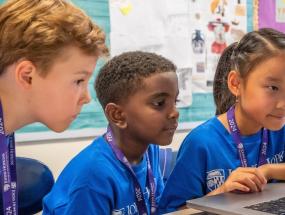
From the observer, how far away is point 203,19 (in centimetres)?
189

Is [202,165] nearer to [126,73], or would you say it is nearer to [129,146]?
[129,146]

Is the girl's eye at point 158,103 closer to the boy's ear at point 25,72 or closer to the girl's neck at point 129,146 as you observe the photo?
the girl's neck at point 129,146

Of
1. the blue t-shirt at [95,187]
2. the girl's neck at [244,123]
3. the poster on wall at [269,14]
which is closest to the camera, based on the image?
the blue t-shirt at [95,187]

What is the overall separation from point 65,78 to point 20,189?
1.40 ft

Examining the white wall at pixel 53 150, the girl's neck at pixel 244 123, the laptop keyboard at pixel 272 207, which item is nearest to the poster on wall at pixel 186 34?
the white wall at pixel 53 150

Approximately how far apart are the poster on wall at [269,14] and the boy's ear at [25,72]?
5.18 feet

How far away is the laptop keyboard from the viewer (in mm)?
688

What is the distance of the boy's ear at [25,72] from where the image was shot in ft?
2.43

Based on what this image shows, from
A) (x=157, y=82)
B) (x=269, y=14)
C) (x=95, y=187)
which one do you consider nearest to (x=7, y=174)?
(x=95, y=187)

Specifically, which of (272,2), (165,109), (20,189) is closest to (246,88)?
(165,109)

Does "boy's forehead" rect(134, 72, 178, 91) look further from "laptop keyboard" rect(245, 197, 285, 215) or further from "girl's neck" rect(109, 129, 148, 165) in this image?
"laptop keyboard" rect(245, 197, 285, 215)

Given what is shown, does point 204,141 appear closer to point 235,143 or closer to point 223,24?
point 235,143

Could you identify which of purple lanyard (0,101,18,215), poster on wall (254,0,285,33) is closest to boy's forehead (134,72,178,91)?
purple lanyard (0,101,18,215)

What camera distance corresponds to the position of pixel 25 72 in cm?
75
